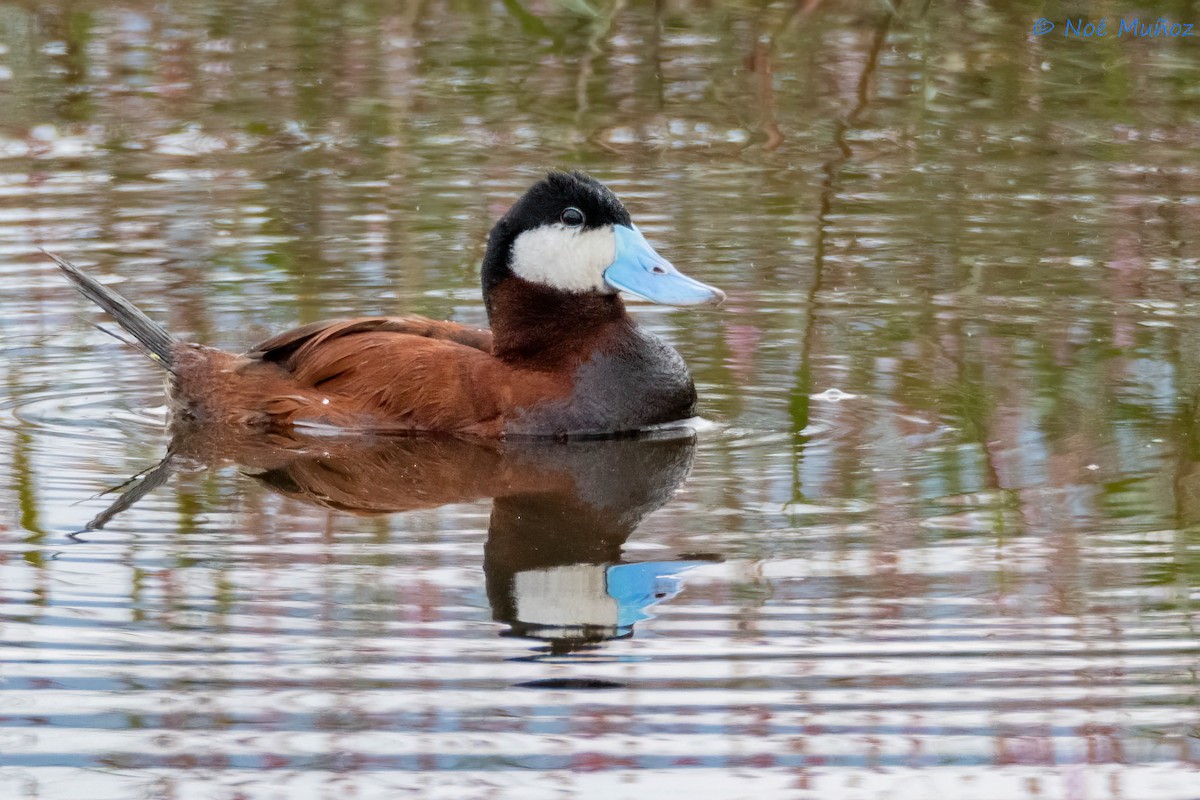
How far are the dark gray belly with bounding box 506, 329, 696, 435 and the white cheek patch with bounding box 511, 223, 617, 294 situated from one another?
253mm

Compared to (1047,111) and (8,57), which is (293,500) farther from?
(8,57)

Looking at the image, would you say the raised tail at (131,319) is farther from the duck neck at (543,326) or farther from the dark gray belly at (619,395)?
the dark gray belly at (619,395)

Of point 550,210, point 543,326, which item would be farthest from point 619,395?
point 550,210

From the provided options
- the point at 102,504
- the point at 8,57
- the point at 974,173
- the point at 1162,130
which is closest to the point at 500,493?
the point at 102,504

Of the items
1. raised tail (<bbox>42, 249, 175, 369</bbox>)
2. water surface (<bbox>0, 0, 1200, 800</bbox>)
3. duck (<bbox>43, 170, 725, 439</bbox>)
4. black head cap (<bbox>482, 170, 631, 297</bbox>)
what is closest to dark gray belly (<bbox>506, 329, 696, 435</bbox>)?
duck (<bbox>43, 170, 725, 439</bbox>)

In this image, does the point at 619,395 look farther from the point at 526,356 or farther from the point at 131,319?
the point at 131,319

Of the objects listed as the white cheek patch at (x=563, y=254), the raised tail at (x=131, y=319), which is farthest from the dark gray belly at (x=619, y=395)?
the raised tail at (x=131, y=319)

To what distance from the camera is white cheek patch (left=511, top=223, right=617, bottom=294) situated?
6.12 m

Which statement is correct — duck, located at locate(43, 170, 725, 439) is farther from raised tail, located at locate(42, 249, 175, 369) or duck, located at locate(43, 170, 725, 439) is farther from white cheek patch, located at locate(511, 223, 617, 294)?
raised tail, located at locate(42, 249, 175, 369)

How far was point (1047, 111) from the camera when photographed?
10.3 metres

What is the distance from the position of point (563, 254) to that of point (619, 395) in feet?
1.57

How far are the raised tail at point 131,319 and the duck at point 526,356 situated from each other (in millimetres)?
292

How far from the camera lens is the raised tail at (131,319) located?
650 cm

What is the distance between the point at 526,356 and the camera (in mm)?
6137
